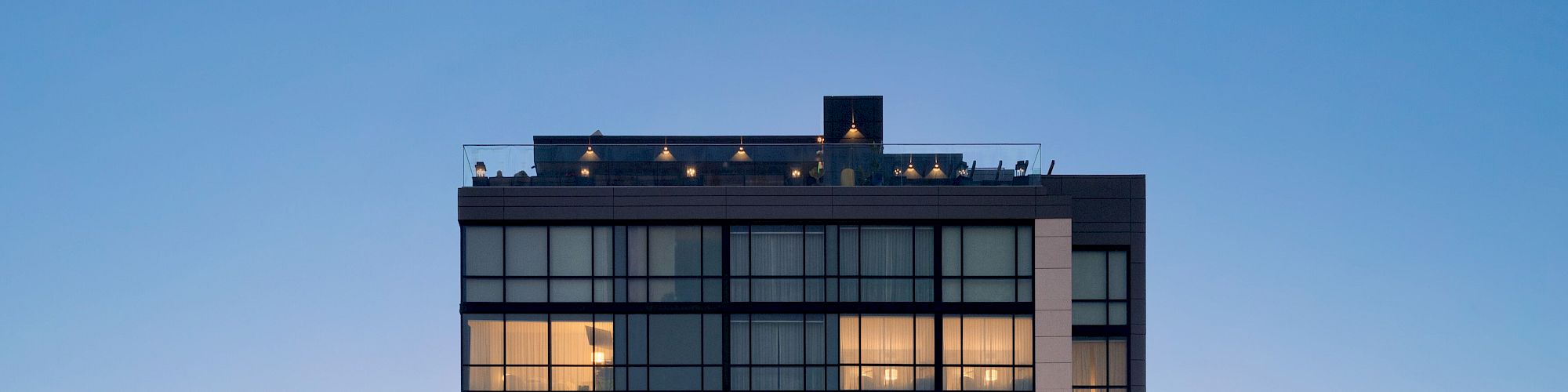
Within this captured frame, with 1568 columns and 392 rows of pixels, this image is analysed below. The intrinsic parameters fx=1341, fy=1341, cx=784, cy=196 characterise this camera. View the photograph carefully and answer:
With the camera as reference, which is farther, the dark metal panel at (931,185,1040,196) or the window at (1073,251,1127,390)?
the window at (1073,251,1127,390)

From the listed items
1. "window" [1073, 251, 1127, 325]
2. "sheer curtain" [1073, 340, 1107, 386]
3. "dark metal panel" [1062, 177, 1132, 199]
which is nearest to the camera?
"dark metal panel" [1062, 177, 1132, 199]

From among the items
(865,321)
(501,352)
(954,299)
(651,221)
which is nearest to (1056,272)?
(954,299)

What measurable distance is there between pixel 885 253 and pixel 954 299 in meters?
2.05

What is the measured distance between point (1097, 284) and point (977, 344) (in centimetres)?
500

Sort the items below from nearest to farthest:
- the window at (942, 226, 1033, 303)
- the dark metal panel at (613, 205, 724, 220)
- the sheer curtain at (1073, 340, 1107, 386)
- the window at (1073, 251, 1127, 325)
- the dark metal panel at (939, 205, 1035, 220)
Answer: the dark metal panel at (939, 205, 1035, 220) < the dark metal panel at (613, 205, 724, 220) < the window at (942, 226, 1033, 303) < the window at (1073, 251, 1127, 325) < the sheer curtain at (1073, 340, 1107, 386)

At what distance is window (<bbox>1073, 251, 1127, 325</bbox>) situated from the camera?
36312mm

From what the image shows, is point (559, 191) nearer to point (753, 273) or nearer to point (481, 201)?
point (481, 201)

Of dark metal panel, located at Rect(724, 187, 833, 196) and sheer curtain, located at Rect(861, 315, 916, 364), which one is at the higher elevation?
dark metal panel, located at Rect(724, 187, 833, 196)

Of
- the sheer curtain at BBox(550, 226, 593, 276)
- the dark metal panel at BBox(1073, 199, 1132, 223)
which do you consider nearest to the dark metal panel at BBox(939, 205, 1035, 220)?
the dark metal panel at BBox(1073, 199, 1132, 223)

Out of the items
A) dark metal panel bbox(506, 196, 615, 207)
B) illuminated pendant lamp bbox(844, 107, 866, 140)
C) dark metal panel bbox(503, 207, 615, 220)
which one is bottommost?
dark metal panel bbox(503, 207, 615, 220)

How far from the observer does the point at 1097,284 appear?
3641cm

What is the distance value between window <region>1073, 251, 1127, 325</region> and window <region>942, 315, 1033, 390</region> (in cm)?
359

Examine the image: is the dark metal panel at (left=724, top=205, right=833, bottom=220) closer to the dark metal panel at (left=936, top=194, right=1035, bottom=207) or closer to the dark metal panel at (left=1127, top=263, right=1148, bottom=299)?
the dark metal panel at (left=936, top=194, right=1035, bottom=207)

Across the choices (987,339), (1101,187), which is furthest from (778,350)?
(1101,187)
